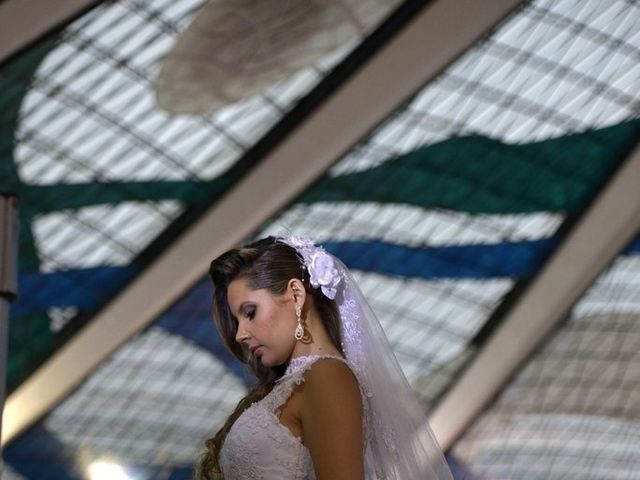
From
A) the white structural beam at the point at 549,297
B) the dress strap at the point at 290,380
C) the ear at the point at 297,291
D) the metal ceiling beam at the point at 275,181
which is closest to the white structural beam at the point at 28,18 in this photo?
the metal ceiling beam at the point at 275,181

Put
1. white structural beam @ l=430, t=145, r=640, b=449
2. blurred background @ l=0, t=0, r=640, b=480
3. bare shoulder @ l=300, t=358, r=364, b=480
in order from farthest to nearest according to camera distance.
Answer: white structural beam @ l=430, t=145, r=640, b=449
blurred background @ l=0, t=0, r=640, b=480
bare shoulder @ l=300, t=358, r=364, b=480

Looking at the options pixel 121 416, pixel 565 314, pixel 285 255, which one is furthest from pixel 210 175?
pixel 285 255

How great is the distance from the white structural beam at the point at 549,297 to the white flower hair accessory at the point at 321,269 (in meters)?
22.1

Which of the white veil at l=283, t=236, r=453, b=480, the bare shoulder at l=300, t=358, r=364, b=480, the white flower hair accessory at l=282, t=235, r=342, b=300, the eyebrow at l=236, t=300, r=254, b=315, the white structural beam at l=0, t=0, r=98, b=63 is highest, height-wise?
the white flower hair accessory at l=282, t=235, r=342, b=300

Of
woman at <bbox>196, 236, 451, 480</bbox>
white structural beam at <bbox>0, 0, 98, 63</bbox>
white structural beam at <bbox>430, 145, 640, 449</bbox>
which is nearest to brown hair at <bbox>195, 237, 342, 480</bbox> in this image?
woman at <bbox>196, 236, 451, 480</bbox>

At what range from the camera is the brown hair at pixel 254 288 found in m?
5.50

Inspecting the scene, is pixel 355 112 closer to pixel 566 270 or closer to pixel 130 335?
pixel 130 335

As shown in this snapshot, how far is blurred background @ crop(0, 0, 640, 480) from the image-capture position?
69.6ft

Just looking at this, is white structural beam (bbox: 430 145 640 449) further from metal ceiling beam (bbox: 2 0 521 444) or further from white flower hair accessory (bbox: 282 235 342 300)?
white flower hair accessory (bbox: 282 235 342 300)

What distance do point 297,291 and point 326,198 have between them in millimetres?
19749

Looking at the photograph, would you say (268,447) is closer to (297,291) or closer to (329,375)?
(329,375)

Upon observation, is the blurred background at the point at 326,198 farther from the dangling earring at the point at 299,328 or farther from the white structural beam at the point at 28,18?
the dangling earring at the point at 299,328

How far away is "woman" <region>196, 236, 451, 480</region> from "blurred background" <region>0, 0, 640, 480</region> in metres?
13.4

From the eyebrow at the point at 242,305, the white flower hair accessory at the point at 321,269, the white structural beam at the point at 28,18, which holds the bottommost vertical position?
the white structural beam at the point at 28,18
